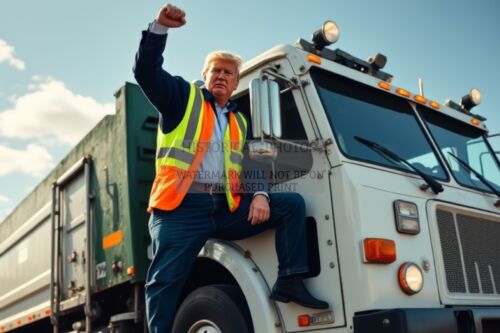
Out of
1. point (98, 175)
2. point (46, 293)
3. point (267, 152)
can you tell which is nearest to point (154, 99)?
point (267, 152)

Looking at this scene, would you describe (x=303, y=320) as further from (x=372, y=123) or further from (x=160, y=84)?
(x=160, y=84)

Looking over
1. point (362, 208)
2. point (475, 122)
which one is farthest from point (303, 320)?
point (475, 122)

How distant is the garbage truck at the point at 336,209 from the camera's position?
277 cm

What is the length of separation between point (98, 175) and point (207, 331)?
1.93m

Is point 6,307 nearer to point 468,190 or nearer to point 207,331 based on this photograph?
point 207,331

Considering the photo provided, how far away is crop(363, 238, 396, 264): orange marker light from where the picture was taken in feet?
8.84

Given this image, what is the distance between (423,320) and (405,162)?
1.05 metres

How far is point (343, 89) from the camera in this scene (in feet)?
11.0

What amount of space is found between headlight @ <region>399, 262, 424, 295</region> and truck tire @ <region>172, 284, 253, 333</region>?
866 mm

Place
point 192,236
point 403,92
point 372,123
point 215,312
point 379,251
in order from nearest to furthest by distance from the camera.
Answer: point 379,251 → point 192,236 → point 215,312 → point 372,123 → point 403,92

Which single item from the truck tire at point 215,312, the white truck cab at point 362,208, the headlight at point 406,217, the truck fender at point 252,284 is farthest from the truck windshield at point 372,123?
the truck tire at point 215,312

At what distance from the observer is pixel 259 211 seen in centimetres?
296

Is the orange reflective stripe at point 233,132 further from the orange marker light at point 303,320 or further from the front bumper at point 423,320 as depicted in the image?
the front bumper at point 423,320

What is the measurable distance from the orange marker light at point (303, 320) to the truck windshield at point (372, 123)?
0.90 m
